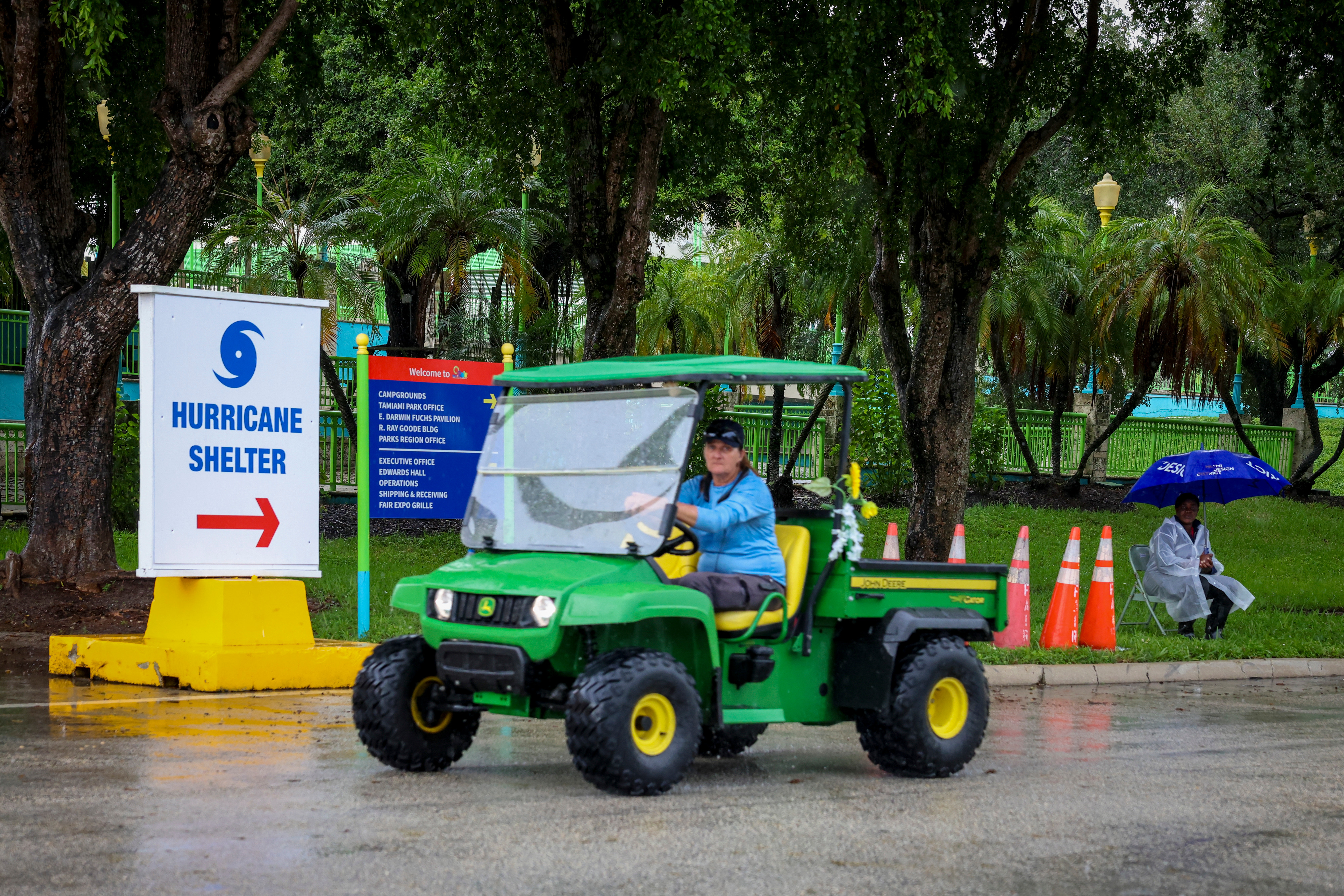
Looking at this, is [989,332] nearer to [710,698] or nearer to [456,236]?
[456,236]

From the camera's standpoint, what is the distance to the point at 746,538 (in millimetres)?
6914

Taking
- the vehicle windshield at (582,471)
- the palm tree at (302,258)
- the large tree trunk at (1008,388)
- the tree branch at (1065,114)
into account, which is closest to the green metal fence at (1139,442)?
the large tree trunk at (1008,388)

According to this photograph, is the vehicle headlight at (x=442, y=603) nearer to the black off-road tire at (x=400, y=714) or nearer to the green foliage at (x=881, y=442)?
the black off-road tire at (x=400, y=714)

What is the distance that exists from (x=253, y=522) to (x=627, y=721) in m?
4.89

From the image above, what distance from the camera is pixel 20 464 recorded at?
23.5 meters

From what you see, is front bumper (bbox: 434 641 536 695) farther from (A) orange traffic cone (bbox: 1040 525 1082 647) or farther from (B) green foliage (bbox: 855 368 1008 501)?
(B) green foliage (bbox: 855 368 1008 501)

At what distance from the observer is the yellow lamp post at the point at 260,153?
86.5ft

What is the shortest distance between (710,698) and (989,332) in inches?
900

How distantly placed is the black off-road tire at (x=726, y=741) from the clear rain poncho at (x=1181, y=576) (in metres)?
7.24

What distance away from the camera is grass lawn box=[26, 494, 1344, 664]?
41.9ft

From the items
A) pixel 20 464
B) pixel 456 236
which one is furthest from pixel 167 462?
pixel 456 236

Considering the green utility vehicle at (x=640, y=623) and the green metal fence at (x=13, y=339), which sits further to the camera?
the green metal fence at (x=13, y=339)

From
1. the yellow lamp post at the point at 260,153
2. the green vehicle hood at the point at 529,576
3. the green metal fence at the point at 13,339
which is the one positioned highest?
the yellow lamp post at the point at 260,153

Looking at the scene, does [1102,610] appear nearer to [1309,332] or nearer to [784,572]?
[784,572]
